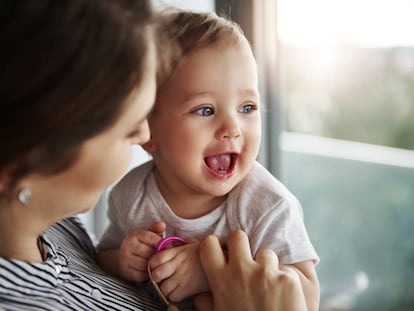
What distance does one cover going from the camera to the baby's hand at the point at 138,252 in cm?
107

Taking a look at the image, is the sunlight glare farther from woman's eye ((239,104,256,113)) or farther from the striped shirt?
the striped shirt

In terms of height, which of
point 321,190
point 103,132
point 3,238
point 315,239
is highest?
point 103,132

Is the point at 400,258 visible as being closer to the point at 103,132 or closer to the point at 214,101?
the point at 214,101

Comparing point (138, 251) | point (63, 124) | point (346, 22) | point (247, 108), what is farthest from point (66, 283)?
point (346, 22)

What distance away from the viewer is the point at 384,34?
1993 millimetres

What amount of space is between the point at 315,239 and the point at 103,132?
1811 millimetres

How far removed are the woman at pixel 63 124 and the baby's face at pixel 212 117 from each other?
192mm

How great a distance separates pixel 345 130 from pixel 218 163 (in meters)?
1.30

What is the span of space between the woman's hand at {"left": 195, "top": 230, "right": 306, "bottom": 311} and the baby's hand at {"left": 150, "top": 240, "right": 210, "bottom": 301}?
2 centimetres

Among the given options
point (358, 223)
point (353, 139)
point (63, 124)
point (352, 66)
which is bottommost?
point (358, 223)

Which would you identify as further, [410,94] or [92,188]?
[410,94]

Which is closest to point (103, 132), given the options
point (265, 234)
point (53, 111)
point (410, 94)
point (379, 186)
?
point (53, 111)

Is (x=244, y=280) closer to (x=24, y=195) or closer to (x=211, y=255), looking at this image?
(x=211, y=255)

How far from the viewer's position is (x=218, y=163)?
106cm
